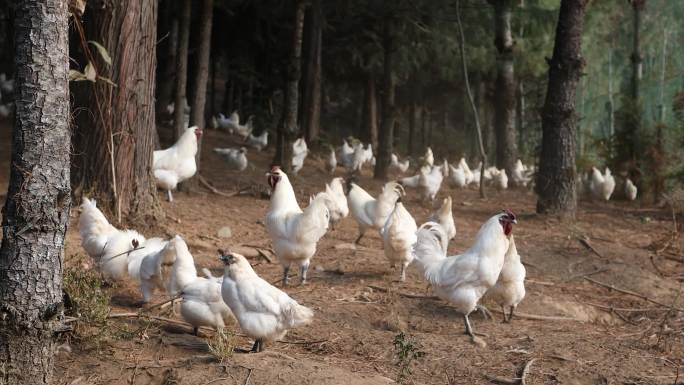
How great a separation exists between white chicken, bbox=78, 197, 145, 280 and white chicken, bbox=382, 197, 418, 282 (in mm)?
2893

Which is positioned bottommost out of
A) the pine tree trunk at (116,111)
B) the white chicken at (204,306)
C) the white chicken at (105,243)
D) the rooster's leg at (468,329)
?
the rooster's leg at (468,329)

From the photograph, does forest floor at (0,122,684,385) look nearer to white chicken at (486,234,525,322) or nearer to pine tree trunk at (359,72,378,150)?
white chicken at (486,234,525,322)

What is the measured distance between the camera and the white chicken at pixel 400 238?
853 cm

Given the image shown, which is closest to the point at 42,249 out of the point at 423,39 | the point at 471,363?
the point at 471,363

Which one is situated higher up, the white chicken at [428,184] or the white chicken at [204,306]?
the white chicken at [428,184]

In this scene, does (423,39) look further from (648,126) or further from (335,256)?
(335,256)

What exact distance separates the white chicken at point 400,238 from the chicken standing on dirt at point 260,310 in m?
3.05

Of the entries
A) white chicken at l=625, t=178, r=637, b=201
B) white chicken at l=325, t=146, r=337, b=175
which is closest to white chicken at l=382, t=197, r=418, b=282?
white chicken at l=325, t=146, r=337, b=175

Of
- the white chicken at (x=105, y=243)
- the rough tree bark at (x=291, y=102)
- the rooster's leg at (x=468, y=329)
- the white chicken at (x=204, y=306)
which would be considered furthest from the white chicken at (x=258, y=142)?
the white chicken at (x=204, y=306)

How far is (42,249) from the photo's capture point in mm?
4332

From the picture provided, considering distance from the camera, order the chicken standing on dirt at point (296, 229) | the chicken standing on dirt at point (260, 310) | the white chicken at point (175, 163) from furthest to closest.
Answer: the white chicken at point (175, 163)
the chicken standing on dirt at point (296, 229)
the chicken standing on dirt at point (260, 310)

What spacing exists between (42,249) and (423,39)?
18336mm

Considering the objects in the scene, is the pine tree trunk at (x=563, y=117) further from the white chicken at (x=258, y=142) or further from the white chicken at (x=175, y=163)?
the white chicken at (x=258, y=142)

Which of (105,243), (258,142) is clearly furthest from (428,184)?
(105,243)
